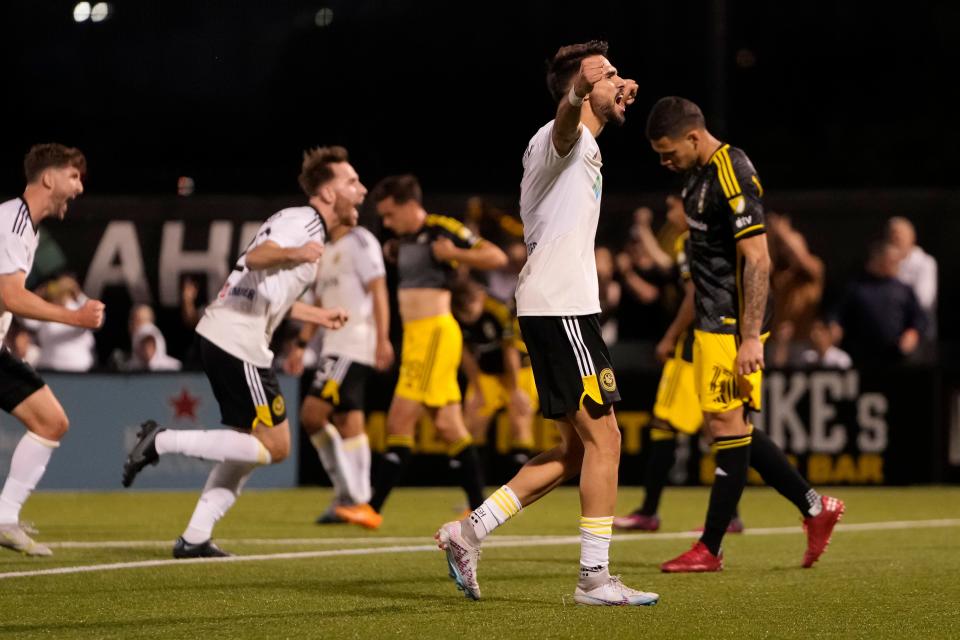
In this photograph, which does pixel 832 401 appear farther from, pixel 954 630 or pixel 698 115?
pixel 954 630

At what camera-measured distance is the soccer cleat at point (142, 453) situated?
7.93 m

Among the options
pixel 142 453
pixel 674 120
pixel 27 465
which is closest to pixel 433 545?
pixel 142 453

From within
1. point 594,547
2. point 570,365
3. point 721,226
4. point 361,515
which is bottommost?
point 361,515

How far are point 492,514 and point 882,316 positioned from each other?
10.1 meters

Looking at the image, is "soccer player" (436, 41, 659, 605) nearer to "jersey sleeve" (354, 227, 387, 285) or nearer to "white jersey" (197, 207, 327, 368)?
"white jersey" (197, 207, 327, 368)

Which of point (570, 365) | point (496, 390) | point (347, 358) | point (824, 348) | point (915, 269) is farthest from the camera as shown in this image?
point (915, 269)

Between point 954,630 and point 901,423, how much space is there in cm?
971

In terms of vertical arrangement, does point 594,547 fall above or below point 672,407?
below

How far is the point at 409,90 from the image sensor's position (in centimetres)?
2711

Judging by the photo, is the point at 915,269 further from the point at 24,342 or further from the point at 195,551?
the point at 195,551

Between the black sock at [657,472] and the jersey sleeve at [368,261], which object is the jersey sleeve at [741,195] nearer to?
the black sock at [657,472]

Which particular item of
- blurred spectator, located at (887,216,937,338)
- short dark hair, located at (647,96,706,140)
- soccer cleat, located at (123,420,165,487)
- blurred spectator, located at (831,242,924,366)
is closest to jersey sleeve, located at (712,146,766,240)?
short dark hair, located at (647,96,706,140)

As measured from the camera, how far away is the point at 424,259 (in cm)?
1120

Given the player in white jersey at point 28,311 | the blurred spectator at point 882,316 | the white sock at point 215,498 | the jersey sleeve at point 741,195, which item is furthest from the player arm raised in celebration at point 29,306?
the blurred spectator at point 882,316
